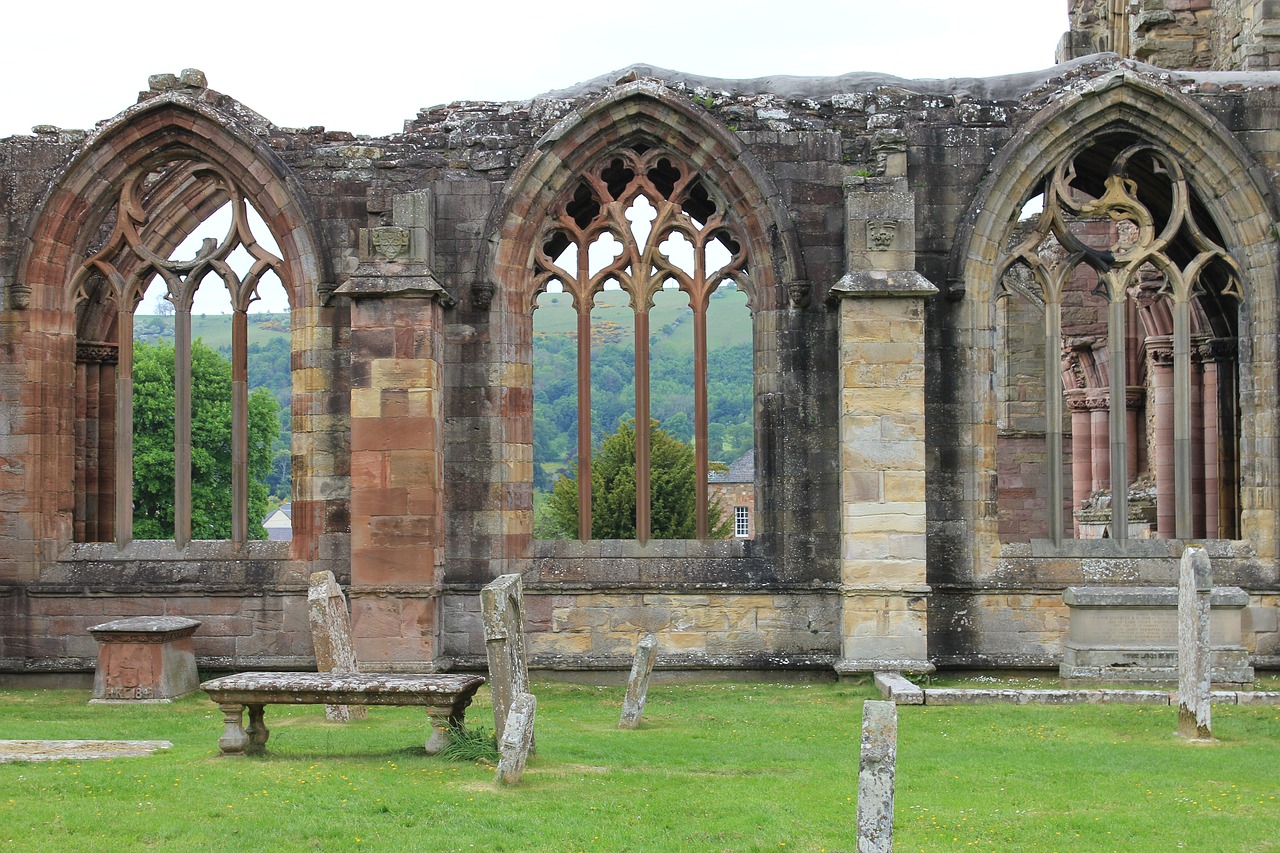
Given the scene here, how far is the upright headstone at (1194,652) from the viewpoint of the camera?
9852 mm

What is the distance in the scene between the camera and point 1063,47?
2119 cm

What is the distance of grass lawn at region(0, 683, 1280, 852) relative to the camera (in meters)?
7.11

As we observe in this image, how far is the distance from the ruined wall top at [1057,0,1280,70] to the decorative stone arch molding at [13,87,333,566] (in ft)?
35.0

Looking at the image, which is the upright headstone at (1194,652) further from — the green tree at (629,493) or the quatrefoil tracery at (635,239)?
the green tree at (629,493)

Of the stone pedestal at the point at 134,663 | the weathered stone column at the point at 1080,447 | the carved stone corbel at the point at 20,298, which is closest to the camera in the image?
the stone pedestal at the point at 134,663

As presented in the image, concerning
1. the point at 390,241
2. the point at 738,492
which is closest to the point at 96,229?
the point at 390,241

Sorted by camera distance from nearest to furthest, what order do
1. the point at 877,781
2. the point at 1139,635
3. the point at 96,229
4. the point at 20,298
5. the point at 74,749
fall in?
the point at 877,781 → the point at 74,749 → the point at 1139,635 → the point at 20,298 → the point at 96,229

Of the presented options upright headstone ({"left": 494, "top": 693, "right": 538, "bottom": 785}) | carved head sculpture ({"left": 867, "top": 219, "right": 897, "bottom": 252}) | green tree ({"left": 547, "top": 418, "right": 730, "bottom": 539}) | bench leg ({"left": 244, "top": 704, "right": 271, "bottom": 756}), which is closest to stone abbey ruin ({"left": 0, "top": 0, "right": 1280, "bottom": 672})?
carved head sculpture ({"left": 867, "top": 219, "right": 897, "bottom": 252})

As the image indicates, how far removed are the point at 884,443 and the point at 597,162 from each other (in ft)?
12.3

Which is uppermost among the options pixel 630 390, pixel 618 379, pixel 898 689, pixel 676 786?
pixel 618 379

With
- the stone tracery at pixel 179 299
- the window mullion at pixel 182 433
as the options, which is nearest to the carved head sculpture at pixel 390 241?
the stone tracery at pixel 179 299

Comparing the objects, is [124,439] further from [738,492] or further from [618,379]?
[618,379]

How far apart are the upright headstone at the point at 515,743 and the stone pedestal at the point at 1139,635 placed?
19.1ft

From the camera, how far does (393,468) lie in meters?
12.8
